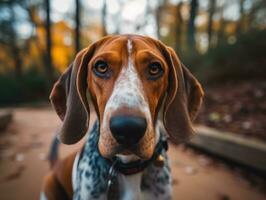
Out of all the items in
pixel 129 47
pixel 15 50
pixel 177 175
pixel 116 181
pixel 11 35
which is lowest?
pixel 177 175

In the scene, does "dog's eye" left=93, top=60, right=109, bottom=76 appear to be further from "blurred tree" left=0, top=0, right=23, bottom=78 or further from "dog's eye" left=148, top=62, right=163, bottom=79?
"blurred tree" left=0, top=0, right=23, bottom=78

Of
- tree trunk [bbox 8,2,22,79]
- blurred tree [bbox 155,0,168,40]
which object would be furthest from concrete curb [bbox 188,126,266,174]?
blurred tree [bbox 155,0,168,40]

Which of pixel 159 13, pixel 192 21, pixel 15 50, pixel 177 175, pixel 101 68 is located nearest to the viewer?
pixel 101 68

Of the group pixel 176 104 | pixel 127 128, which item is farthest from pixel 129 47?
pixel 127 128

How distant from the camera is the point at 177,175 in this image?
14.3 feet

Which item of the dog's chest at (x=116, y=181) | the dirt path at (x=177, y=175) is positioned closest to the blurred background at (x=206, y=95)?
the dirt path at (x=177, y=175)

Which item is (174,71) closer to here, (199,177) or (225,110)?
(199,177)

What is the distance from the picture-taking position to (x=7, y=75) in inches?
714

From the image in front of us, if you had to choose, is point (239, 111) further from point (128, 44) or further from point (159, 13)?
point (159, 13)

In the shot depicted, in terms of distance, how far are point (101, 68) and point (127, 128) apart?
24.7 inches

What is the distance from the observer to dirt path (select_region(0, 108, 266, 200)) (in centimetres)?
370

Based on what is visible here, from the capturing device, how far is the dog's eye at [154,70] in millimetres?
2051

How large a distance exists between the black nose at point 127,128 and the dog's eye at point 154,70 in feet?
1.59

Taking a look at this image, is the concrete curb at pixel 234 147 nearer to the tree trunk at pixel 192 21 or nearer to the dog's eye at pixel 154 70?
the dog's eye at pixel 154 70
